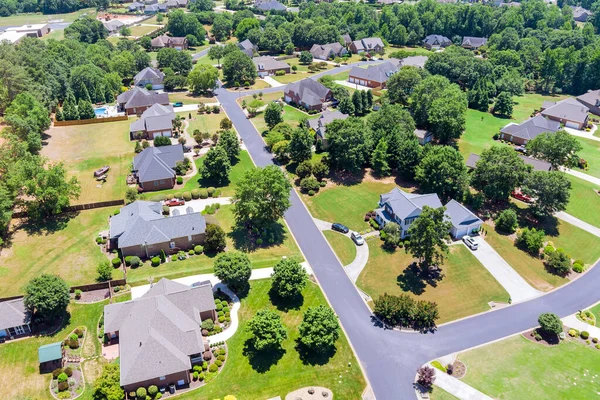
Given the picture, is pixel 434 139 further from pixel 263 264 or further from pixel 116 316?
pixel 116 316

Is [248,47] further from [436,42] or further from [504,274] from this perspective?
[504,274]

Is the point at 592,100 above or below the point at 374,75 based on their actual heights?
below

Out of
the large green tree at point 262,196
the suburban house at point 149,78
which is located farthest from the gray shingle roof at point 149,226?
the suburban house at point 149,78

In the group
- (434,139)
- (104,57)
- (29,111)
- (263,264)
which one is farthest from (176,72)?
(263,264)

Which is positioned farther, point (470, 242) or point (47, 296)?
point (470, 242)

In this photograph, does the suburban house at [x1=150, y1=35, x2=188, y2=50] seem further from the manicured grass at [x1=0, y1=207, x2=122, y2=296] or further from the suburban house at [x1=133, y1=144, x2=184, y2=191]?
the manicured grass at [x1=0, y1=207, x2=122, y2=296]

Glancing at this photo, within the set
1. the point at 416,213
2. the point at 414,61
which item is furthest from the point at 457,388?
the point at 414,61
